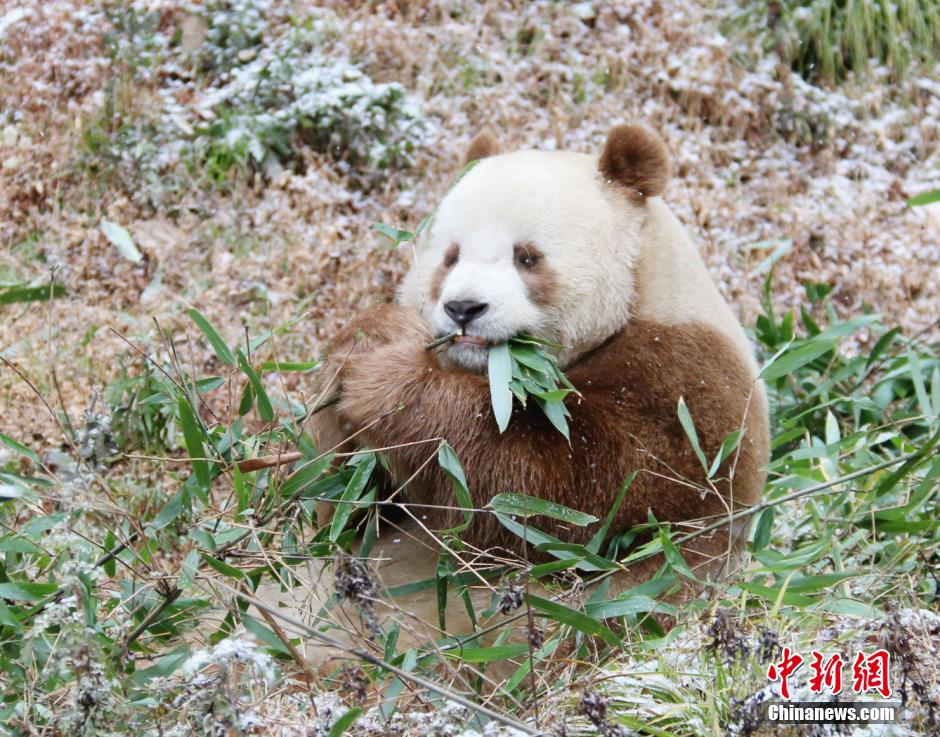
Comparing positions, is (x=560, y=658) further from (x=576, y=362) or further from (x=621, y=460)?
(x=576, y=362)

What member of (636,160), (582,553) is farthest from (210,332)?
(636,160)

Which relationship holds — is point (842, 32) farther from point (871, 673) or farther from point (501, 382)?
Answer: point (871, 673)

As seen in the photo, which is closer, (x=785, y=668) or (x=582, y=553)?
(x=785, y=668)

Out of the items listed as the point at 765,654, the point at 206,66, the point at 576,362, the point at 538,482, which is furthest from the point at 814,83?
the point at 765,654

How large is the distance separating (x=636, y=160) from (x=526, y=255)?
2.11 ft

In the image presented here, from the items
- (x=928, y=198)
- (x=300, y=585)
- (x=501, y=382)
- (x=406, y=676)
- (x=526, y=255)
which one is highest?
(x=928, y=198)

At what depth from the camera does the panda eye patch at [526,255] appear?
407cm

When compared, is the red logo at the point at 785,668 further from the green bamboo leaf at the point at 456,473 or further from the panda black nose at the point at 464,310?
the panda black nose at the point at 464,310

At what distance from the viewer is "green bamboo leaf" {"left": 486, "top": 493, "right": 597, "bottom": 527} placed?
11.3ft

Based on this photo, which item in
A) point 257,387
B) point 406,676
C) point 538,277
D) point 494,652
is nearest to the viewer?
point 406,676

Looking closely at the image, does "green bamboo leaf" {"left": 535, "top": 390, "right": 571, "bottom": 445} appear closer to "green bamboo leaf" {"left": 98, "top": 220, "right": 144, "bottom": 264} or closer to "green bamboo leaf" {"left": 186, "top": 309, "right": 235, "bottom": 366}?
"green bamboo leaf" {"left": 186, "top": 309, "right": 235, "bottom": 366}

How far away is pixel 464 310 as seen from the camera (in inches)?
150

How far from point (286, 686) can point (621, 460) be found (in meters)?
1.38

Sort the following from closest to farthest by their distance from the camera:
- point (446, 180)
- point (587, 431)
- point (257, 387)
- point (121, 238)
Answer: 1. point (257, 387)
2. point (587, 431)
3. point (121, 238)
4. point (446, 180)
